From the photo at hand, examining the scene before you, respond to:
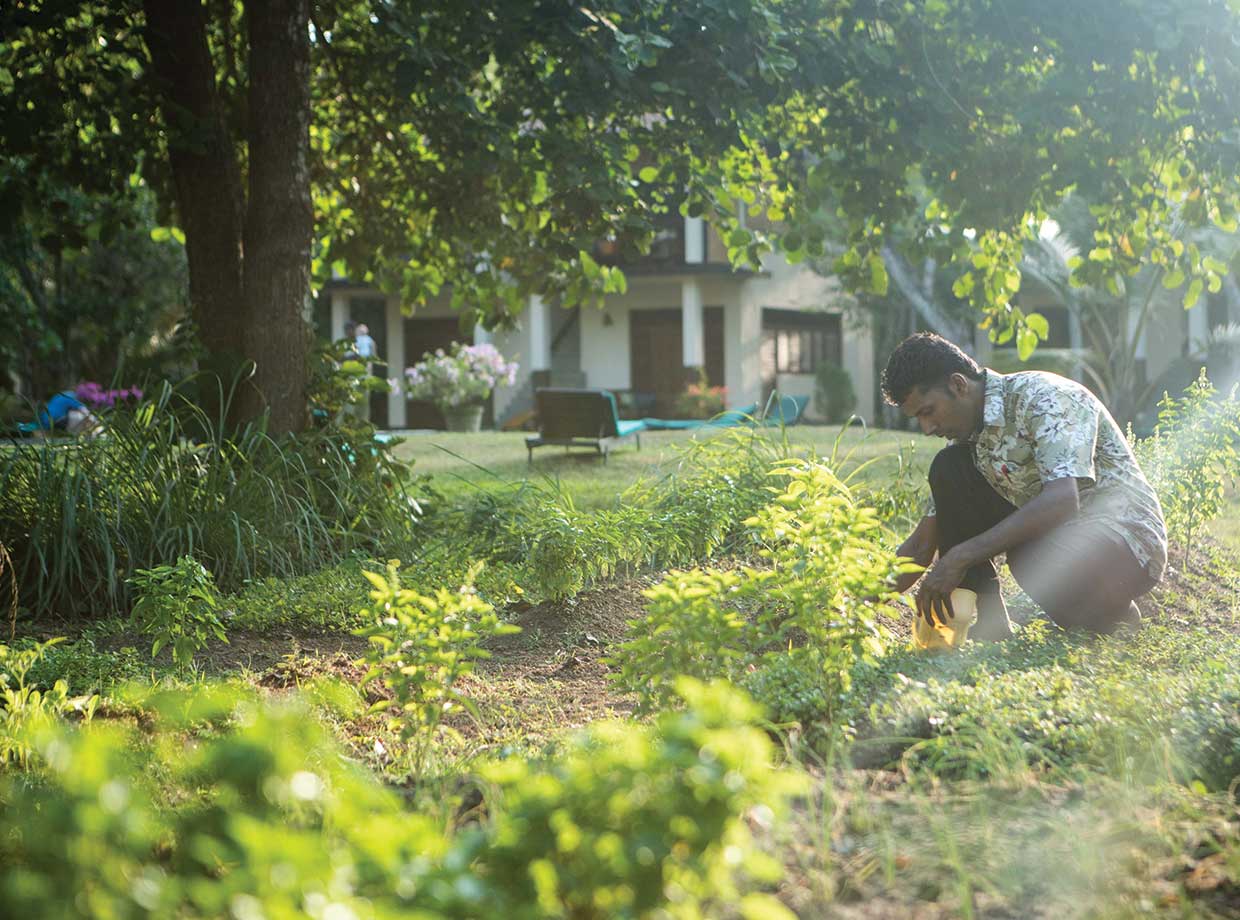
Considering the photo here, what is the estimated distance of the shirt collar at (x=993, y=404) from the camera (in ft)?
13.3

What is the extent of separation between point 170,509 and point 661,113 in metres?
3.45

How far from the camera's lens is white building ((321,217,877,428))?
25172 millimetres

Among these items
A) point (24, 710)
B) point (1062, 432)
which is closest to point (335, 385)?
point (24, 710)

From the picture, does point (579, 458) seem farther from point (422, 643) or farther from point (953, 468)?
point (422, 643)

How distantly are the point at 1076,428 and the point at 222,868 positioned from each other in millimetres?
2918

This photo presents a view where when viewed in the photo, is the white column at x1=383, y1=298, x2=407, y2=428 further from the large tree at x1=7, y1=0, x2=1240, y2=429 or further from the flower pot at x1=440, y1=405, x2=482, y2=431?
the large tree at x1=7, y1=0, x2=1240, y2=429

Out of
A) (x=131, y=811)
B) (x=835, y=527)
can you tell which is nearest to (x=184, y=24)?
(x=835, y=527)

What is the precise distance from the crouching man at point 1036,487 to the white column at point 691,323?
20.5 m

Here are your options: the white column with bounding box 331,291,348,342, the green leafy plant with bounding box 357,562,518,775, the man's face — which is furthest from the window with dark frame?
the green leafy plant with bounding box 357,562,518,775

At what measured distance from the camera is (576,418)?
12367 millimetres

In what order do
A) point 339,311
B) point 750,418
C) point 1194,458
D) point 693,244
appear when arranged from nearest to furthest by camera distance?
point 1194,458 < point 750,418 < point 693,244 < point 339,311

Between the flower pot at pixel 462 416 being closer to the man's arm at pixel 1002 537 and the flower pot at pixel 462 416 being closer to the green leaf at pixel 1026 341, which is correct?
the green leaf at pixel 1026 341

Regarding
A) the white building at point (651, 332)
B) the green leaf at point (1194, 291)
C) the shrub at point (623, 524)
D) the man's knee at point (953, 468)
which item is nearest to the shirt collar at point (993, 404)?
the man's knee at point (953, 468)

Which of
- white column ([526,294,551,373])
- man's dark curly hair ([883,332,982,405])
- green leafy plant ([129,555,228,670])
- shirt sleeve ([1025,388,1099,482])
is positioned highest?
white column ([526,294,551,373])
